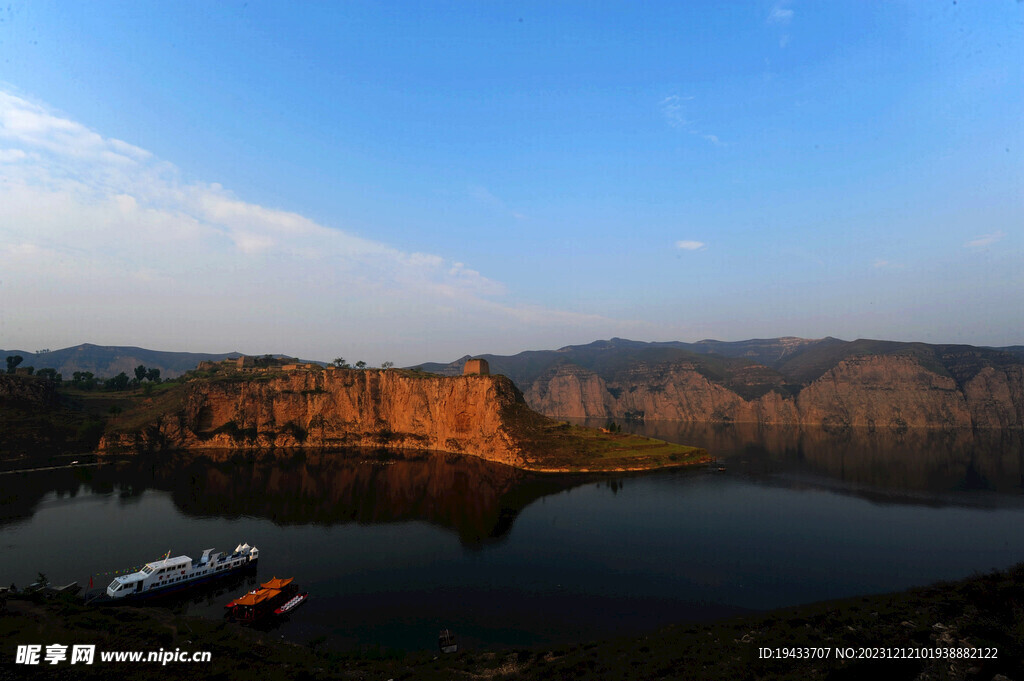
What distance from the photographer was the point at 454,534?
2277 inches

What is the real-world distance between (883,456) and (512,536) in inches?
4736

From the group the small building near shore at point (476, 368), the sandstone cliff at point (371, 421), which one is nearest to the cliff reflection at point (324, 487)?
the sandstone cliff at point (371, 421)

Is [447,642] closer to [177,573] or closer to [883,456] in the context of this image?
[177,573]

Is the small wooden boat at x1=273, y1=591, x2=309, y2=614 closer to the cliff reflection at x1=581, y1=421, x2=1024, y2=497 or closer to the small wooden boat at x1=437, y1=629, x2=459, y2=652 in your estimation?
the small wooden boat at x1=437, y1=629, x2=459, y2=652

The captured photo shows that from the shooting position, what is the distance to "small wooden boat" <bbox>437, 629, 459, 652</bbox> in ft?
100

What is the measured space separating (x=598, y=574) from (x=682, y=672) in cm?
2525

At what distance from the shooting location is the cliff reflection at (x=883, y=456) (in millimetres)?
89562

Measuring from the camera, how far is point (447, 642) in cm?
3105

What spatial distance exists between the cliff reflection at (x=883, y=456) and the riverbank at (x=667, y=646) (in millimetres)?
71926

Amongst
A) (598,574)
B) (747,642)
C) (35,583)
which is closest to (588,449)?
(598,574)

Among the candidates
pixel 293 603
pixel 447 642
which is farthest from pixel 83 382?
pixel 447 642

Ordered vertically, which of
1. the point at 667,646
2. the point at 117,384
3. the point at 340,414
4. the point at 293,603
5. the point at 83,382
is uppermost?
the point at 83,382

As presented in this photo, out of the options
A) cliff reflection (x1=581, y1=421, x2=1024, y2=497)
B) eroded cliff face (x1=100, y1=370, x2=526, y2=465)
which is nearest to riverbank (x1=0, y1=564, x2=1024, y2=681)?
cliff reflection (x1=581, y1=421, x2=1024, y2=497)

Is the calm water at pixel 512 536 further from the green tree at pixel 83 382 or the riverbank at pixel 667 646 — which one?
the green tree at pixel 83 382
